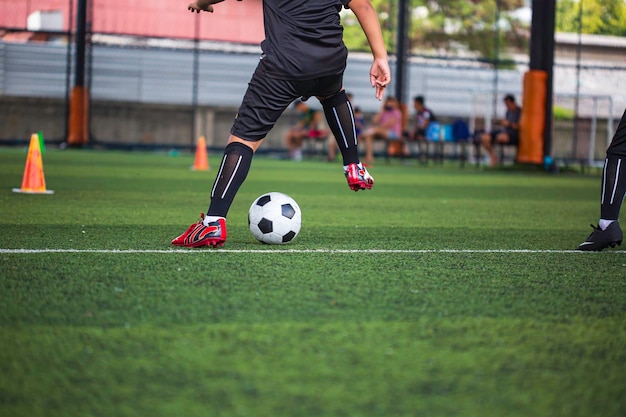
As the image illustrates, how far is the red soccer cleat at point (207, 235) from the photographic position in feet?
14.7

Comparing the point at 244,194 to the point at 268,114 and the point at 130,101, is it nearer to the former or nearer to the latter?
the point at 268,114

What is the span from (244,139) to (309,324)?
2.10 m

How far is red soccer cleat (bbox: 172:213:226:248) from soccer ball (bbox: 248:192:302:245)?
1.05 ft

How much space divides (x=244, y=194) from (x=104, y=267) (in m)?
5.46

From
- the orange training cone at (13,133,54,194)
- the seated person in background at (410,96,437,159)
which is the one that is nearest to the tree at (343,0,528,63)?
the seated person in background at (410,96,437,159)

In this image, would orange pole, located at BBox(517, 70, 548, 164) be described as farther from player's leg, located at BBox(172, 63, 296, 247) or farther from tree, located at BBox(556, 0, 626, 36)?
player's leg, located at BBox(172, 63, 296, 247)

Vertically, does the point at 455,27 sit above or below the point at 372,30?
above

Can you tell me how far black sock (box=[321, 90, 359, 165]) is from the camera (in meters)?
5.03

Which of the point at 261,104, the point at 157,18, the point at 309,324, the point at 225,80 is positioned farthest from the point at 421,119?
the point at 309,324

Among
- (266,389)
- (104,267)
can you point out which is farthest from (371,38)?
(266,389)

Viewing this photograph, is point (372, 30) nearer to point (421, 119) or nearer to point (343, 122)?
point (343, 122)

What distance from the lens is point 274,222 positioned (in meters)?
4.80

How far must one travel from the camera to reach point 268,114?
471cm

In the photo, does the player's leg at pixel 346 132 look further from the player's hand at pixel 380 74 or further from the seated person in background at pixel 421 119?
the seated person in background at pixel 421 119
